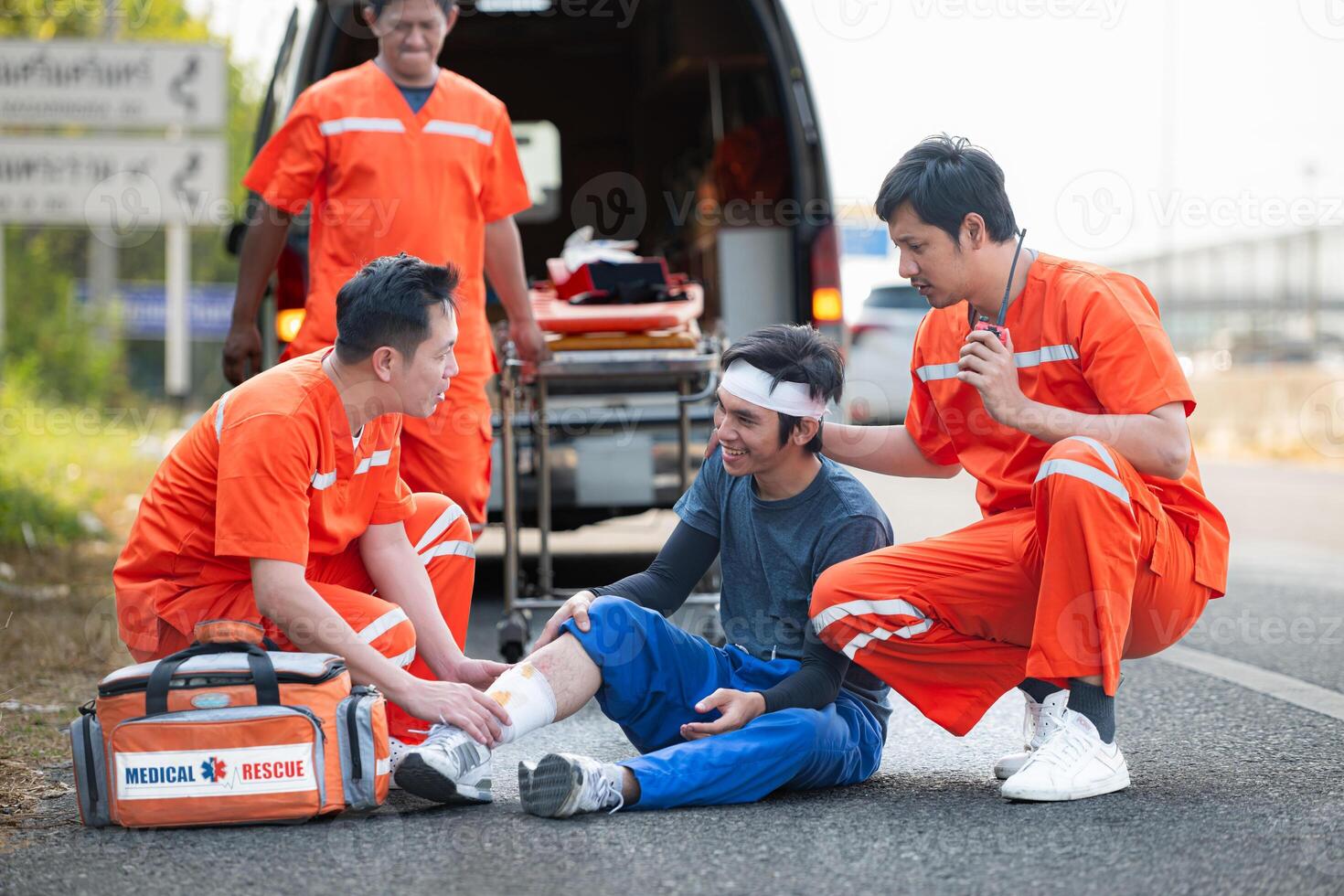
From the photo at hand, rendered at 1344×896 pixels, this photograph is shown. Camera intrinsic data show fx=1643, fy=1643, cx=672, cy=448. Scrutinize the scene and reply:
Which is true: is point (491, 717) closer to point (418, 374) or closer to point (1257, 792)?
point (418, 374)

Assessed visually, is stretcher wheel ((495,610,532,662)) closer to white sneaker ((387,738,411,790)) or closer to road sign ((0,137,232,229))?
white sneaker ((387,738,411,790))

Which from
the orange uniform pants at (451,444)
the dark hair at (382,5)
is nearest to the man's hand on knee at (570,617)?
the orange uniform pants at (451,444)

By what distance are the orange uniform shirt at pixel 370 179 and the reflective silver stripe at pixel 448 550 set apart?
1.05m

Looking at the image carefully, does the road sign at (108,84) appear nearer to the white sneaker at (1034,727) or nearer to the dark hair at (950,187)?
the dark hair at (950,187)

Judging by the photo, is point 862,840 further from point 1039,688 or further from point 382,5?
point 382,5

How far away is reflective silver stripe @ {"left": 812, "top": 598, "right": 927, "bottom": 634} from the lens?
10.8 feet

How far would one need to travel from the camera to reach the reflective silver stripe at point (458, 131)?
4.78m

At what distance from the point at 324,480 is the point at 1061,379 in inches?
60.9

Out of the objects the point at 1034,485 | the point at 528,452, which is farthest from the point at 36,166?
the point at 1034,485

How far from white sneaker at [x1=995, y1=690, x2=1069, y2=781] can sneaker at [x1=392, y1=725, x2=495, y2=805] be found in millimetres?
1092

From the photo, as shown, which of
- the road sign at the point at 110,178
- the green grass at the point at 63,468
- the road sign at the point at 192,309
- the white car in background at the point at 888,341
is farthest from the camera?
the road sign at the point at 192,309

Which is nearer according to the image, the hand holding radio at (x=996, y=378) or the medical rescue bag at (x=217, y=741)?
the medical rescue bag at (x=217, y=741)

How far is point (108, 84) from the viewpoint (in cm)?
1000

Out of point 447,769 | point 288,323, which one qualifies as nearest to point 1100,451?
point 447,769
